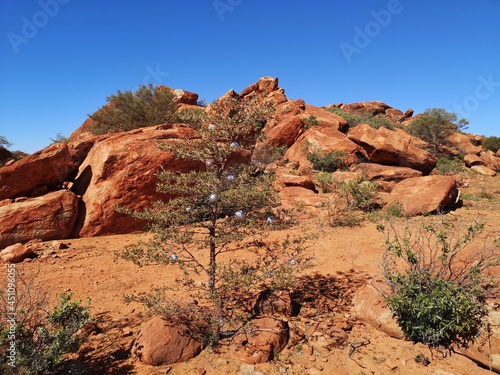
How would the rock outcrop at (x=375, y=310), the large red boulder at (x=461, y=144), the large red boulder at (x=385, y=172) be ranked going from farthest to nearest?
the large red boulder at (x=461, y=144), the large red boulder at (x=385, y=172), the rock outcrop at (x=375, y=310)

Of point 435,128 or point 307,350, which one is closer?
point 307,350

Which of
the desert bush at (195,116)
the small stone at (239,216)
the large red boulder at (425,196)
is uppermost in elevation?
the large red boulder at (425,196)

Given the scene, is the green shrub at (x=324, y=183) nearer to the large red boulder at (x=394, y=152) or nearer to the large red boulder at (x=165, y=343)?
the large red boulder at (x=394, y=152)

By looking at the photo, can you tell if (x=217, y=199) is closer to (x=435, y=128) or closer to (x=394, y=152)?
(x=394, y=152)

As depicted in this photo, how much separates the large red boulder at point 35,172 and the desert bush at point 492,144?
125ft

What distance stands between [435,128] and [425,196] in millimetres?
20972

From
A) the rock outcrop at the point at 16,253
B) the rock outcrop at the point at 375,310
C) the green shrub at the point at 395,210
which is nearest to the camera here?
the rock outcrop at the point at 375,310

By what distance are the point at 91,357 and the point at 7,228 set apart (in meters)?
6.19

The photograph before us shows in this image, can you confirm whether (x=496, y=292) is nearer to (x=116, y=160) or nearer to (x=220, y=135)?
(x=220, y=135)

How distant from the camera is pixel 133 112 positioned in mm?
16969

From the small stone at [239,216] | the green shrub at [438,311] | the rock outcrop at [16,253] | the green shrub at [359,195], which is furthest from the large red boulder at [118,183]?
the green shrub at [438,311]

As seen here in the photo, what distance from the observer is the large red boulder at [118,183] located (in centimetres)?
891

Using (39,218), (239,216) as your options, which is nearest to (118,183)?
(39,218)

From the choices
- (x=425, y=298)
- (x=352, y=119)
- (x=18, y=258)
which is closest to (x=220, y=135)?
(x=425, y=298)
